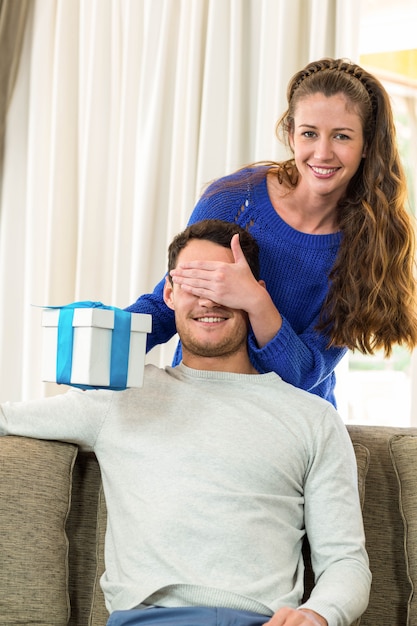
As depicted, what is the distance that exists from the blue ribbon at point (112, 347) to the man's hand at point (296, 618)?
1.56 feet

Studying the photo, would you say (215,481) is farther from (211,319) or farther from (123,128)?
(123,128)

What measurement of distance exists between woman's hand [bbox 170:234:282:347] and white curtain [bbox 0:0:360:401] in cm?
119

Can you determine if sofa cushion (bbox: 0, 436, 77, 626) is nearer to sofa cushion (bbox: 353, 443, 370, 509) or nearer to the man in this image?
the man

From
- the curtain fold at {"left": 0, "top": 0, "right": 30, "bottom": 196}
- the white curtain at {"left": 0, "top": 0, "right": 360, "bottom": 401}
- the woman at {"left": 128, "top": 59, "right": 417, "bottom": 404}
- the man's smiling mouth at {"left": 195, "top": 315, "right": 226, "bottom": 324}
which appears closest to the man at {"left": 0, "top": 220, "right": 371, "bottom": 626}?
the man's smiling mouth at {"left": 195, "top": 315, "right": 226, "bottom": 324}

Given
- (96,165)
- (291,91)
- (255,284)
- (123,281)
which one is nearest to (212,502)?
(255,284)

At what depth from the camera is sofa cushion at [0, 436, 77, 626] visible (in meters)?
1.74

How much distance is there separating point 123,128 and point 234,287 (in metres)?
1.75

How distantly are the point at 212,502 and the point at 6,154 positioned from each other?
2478mm

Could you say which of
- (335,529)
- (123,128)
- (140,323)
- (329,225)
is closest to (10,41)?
(123,128)

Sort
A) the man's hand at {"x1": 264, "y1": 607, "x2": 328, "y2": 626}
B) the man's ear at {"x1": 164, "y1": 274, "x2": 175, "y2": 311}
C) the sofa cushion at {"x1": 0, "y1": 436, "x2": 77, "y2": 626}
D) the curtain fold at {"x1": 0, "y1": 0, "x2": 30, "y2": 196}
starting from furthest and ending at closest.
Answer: the curtain fold at {"x1": 0, "y1": 0, "x2": 30, "y2": 196} → the man's ear at {"x1": 164, "y1": 274, "x2": 175, "y2": 311} → the sofa cushion at {"x1": 0, "y1": 436, "x2": 77, "y2": 626} → the man's hand at {"x1": 264, "y1": 607, "x2": 328, "y2": 626}

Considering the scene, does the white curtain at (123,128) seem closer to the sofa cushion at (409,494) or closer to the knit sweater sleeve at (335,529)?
the sofa cushion at (409,494)

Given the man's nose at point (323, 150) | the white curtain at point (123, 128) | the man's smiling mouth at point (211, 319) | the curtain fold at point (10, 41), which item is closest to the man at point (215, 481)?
the man's smiling mouth at point (211, 319)

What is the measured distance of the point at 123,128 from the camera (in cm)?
334

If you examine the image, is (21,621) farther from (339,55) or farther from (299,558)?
(339,55)
